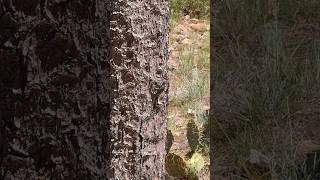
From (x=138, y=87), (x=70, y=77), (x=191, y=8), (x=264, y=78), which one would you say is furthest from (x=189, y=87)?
(x=70, y=77)

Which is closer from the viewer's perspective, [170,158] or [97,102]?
[97,102]

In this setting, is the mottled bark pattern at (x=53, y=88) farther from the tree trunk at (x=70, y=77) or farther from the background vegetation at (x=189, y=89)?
the background vegetation at (x=189, y=89)

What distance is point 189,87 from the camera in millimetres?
3928

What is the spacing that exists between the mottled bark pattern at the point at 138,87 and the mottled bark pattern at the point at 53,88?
0.15 meters

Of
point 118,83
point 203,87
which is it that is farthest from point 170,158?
point 203,87

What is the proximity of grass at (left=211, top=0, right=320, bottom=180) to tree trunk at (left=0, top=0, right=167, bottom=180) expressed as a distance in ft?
4.49

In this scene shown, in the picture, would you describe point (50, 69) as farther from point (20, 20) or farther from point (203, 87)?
point (203, 87)

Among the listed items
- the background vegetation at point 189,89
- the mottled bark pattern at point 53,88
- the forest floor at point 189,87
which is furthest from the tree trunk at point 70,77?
the forest floor at point 189,87

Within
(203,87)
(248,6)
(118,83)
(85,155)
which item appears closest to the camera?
(85,155)

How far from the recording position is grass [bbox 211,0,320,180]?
3.20 meters

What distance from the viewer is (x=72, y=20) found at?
4.49 feet

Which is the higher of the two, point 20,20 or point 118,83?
point 20,20

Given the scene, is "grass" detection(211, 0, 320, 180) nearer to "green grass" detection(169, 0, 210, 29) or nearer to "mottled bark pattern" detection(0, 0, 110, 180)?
"green grass" detection(169, 0, 210, 29)

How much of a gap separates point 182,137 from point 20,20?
237cm
